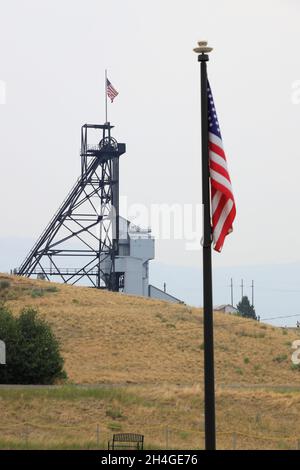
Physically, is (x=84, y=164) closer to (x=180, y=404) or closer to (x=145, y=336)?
(x=145, y=336)

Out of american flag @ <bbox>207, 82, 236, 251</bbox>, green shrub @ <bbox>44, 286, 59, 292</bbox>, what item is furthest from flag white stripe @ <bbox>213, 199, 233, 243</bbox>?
green shrub @ <bbox>44, 286, 59, 292</bbox>

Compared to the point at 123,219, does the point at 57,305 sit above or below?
below

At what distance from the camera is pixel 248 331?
68375 mm

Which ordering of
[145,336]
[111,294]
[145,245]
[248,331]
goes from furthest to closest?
1. [145,245]
2. [111,294]
3. [248,331]
4. [145,336]

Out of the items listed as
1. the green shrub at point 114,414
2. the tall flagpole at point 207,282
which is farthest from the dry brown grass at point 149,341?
the tall flagpole at point 207,282

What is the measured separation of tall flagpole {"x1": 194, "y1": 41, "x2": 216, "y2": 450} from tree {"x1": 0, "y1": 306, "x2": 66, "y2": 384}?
109 feet

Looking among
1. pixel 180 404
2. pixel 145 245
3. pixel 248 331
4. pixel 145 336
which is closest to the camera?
pixel 180 404

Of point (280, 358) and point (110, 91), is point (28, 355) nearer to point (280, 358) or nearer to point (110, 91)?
point (280, 358)

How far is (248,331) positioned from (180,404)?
25235mm

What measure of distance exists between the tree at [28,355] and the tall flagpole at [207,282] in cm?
3324

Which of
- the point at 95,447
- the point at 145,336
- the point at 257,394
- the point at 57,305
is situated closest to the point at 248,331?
the point at 145,336

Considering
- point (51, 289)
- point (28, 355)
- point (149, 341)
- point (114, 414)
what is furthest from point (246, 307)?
point (114, 414)

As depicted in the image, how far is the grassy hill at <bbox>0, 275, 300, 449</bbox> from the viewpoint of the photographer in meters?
39.1
